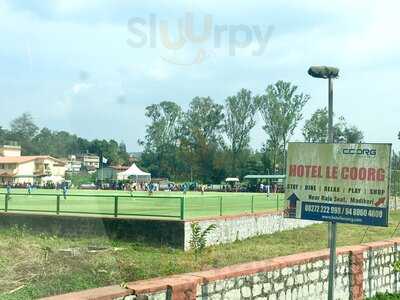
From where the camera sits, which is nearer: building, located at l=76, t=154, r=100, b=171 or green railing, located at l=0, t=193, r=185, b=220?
green railing, located at l=0, t=193, r=185, b=220

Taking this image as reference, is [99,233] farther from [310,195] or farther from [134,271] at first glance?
[310,195]

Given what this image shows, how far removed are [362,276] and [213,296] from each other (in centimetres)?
362

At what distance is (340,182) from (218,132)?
1836 inches

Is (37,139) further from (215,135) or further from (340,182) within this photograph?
(340,182)

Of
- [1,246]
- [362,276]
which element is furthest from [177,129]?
[362,276]

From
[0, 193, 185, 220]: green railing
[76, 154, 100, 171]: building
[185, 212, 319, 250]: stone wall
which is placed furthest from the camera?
[76, 154, 100, 171]: building

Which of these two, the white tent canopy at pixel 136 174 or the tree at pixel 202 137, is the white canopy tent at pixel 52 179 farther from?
the tree at pixel 202 137

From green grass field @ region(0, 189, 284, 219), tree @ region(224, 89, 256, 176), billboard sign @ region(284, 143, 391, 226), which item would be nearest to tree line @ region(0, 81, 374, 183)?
tree @ region(224, 89, 256, 176)

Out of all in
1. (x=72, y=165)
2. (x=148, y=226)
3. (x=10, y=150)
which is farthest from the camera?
(x=72, y=165)

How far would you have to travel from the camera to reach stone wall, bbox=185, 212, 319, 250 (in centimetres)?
1669

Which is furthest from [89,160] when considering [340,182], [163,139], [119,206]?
[340,182]

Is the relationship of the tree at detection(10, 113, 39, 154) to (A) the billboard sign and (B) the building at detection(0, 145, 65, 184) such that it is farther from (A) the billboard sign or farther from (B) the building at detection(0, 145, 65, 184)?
(A) the billboard sign

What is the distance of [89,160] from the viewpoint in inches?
2281

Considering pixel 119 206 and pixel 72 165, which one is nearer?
pixel 119 206
